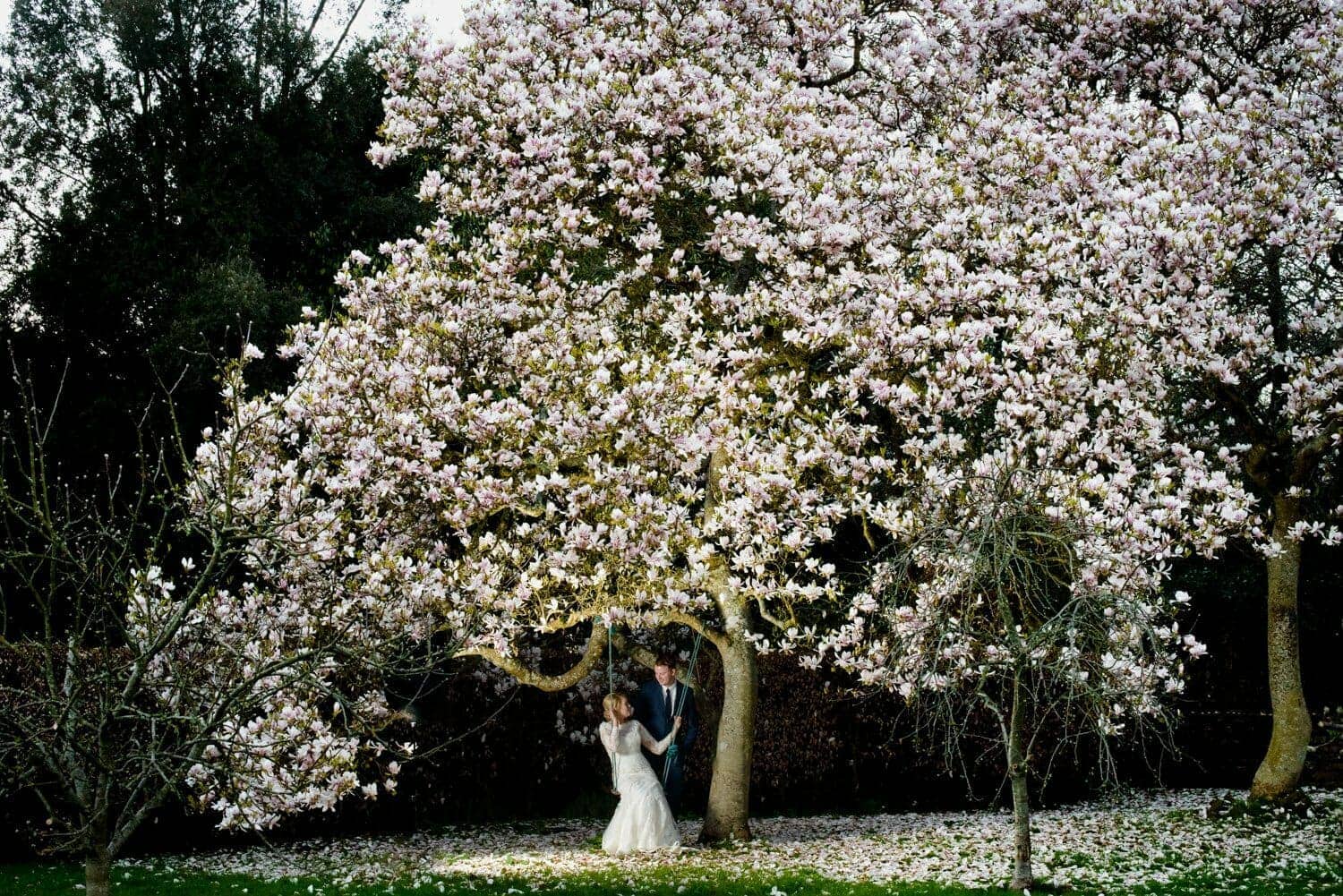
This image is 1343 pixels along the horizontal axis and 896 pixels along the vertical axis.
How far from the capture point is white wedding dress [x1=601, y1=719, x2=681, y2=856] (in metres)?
11.5

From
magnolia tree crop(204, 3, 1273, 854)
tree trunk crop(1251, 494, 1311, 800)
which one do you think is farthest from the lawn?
magnolia tree crop(204, 3, 1273, 854)

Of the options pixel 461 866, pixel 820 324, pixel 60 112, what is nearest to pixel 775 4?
pixel 820 324

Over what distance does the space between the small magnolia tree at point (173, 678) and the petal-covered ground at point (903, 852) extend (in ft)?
2.92

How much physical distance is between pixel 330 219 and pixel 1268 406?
14.3 m

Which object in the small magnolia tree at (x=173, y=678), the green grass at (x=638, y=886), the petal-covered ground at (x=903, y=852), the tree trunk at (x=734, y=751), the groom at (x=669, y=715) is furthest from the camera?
the groom at (x=669, y=715)

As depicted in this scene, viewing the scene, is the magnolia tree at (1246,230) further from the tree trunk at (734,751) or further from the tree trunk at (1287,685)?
the tree trunk at (734,751)

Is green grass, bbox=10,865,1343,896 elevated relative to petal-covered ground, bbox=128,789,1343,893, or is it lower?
lower

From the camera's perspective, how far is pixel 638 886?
30.9 ft

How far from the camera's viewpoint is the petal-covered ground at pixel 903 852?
9.84 meters

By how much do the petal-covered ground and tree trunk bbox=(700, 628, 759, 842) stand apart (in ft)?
1.16

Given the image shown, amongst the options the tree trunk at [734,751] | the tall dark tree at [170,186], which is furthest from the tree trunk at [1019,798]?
the tall dark tree at [170,186]

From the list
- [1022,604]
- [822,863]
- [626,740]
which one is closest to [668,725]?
[626,740]

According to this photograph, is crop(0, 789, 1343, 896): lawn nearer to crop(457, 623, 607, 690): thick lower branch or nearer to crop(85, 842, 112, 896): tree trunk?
crop(457, 623, 607, 690): thick lower branch

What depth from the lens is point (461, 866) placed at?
1080cm
